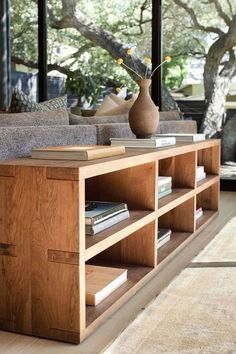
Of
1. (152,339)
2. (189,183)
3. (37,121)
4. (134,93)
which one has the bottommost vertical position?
(152,339)

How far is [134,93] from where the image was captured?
516 centimetres

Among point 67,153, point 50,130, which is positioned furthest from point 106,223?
point 50,130

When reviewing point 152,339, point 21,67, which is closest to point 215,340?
point 152,339

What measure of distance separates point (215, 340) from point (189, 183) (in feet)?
5.11

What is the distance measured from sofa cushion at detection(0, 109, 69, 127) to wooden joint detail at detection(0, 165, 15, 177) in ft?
1.12

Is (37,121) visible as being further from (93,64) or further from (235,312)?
(93,64)

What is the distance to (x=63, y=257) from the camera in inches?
66.0

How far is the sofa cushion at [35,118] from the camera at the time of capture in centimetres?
205

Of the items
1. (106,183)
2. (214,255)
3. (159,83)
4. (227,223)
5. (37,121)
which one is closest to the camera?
(37,121)

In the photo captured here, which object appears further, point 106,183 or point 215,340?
point 106,183

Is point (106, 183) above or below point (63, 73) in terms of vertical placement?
below

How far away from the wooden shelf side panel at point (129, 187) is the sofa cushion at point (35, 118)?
1.09 feet

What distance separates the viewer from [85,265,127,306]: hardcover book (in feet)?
6.30

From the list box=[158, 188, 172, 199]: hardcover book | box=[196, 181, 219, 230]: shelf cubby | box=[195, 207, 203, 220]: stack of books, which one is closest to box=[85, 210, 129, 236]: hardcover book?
box=[158, 188, 172, 199]: hardcover book
